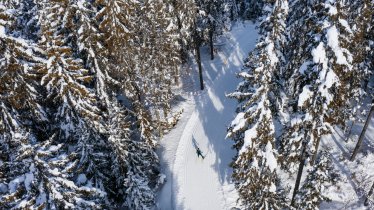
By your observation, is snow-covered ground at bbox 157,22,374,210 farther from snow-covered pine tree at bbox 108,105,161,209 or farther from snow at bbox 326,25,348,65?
snow at bbox 326,25,348,65

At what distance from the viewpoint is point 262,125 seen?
18391 mm

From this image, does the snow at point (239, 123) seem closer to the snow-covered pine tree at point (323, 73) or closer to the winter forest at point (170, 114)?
the winter forest at point (170, 114)

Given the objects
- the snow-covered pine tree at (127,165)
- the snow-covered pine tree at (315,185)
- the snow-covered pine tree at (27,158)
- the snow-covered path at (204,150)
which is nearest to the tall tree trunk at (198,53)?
the snow-covered path at (204,150)

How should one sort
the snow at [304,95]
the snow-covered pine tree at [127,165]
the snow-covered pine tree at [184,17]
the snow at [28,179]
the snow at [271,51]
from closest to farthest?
the snow at [28,179]
the snow at [304,95]
the snow at [271,51]
the snow-covered pine tree at [127,165]
the snow-covered pine tree at [184,17]

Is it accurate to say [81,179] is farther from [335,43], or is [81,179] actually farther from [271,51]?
[335,43]

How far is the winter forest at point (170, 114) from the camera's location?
647 inches

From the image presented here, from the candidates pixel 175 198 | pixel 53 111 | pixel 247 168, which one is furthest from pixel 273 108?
pixel 53 111

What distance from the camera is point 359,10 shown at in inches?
938

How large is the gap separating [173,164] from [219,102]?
10.9 m

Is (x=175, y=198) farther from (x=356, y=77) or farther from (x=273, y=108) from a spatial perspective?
(x=356, y=77)

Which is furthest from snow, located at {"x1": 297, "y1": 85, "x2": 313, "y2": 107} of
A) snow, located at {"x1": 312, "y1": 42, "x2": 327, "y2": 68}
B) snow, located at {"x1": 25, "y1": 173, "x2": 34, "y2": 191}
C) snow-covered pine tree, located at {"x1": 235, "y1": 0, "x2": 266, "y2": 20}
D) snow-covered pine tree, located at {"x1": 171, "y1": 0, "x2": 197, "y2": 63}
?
snow-covered pine tree, located at {"x1": 235, "y1": 0, "x2": 266, "y2": 20}

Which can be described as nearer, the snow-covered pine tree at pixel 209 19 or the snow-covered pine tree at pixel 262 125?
the snow-covered pine tree at pixel 262 125

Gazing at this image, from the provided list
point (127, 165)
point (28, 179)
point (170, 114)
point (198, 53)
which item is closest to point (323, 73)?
point (127, 165)

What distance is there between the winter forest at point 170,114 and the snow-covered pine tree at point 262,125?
77 millimetres
